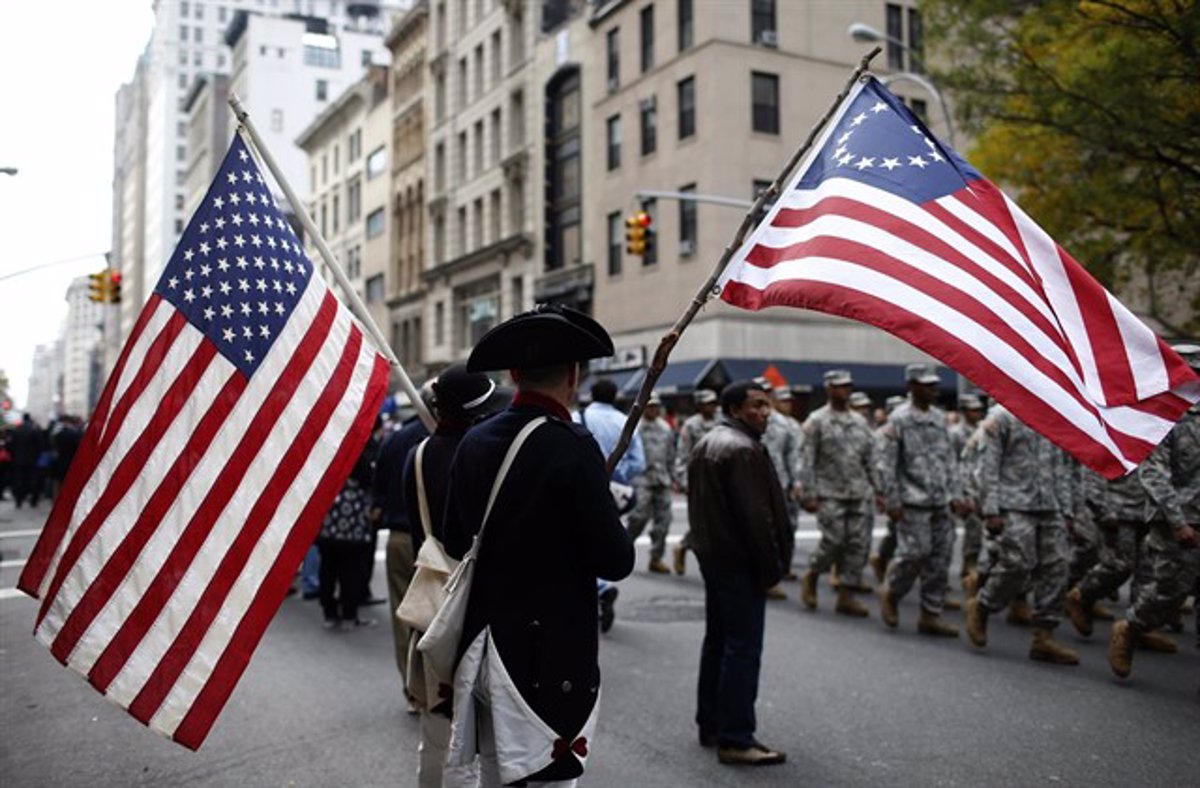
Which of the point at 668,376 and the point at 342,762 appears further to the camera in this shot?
the point at 668,376

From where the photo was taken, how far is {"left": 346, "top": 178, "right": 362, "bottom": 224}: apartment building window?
6097cm

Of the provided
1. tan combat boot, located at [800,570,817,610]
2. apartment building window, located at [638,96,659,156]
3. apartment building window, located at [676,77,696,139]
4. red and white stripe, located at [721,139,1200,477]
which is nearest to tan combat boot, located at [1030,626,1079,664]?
tan combat boot, located at [800,570,817,610]

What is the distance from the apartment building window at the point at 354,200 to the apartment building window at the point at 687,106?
31313 millimetres

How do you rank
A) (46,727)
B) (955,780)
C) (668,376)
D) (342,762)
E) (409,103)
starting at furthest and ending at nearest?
1. (409,103)
2. (668,376)
3. (46,727)
4. (342,762)
5. (955,780)

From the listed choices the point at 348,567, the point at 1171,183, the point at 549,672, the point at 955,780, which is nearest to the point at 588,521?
the point at 549,672

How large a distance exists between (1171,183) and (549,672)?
38.0 feet

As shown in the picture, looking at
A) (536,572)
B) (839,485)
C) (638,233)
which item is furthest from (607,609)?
(638,233)

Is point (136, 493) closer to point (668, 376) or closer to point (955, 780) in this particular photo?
point (955, 780)

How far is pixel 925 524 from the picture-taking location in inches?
373

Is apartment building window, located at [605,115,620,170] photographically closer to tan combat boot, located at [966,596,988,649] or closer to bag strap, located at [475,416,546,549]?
tan combat boot, located at [966,596,988,649]

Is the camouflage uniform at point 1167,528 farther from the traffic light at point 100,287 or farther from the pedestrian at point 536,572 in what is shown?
the traffic light at point 100,287

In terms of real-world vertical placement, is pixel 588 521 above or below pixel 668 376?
below

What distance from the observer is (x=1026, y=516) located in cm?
830

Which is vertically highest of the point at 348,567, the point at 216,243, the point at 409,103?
the point at 409,103
